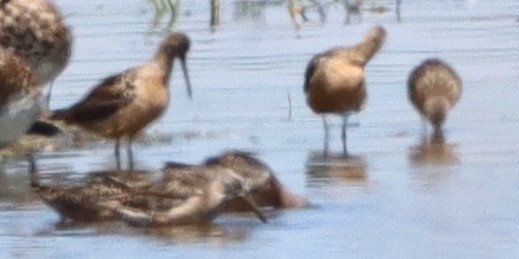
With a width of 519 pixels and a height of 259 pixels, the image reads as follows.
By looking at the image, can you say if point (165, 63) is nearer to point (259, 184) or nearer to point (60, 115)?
point (60, 115)

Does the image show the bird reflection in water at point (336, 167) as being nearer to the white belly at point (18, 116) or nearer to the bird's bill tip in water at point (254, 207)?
the bird's bill tip in water at point (254, 207)

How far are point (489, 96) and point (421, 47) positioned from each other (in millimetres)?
2314

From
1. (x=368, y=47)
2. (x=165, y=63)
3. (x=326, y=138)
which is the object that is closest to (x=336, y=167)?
(x=326, y=138)

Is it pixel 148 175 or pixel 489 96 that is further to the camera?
pixel 489 96

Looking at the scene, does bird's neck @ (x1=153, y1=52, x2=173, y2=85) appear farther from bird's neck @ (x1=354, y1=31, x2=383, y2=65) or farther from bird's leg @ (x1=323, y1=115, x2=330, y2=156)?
bird's neck @ (x1=354, y1=31, x2=383, y2=65)

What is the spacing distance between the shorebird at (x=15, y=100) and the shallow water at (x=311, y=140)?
215mm

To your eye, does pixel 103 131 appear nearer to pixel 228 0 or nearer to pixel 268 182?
pixel 268 182

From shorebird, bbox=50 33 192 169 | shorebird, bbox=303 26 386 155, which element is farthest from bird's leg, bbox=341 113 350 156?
shorebird, bbox=50 33 192 169

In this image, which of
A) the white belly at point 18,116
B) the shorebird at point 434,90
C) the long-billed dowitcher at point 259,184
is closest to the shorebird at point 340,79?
the shorebird at point 434,90

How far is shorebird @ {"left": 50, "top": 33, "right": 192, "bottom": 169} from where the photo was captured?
13031mm

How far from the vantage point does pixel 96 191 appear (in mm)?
10742

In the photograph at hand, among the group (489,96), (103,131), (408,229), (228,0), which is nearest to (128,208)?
(408,229)

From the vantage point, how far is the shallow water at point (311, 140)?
10008mm

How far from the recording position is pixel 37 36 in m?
14.6
